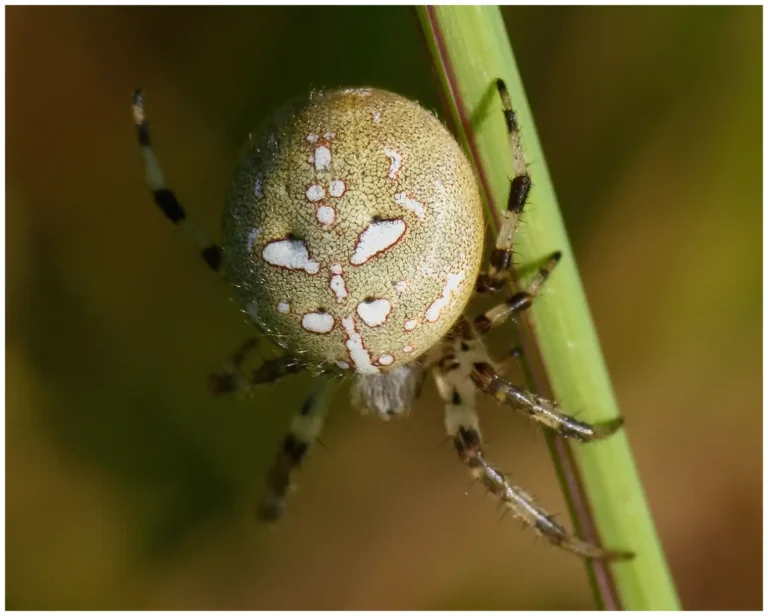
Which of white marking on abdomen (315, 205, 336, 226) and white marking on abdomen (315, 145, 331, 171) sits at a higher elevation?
white marking on abdomen (315, 145, 331, 171)

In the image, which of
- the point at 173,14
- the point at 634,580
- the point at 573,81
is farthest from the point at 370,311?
the point at 173,14

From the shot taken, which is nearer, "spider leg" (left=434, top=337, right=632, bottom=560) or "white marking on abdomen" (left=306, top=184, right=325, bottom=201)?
"white marking on abdomen" (left=306, top=184, right=325, bottom=201)

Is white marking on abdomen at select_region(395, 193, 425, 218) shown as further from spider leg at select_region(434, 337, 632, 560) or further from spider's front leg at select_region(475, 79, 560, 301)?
spider leg at select_region(434, 337, 632, 560)

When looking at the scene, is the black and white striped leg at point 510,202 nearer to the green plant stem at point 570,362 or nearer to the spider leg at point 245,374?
the green plant stem at point 570,362

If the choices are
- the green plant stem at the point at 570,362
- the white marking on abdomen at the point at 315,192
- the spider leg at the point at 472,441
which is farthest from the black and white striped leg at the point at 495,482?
the white marking on abdomen at the point at 315,192

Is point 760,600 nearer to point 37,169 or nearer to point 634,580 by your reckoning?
point 634,580

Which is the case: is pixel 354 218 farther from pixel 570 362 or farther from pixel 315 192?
pixel 570 362

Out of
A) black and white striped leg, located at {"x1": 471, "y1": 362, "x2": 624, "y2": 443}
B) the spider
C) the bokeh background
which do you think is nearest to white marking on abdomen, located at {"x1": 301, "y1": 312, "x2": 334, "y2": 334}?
the spider
